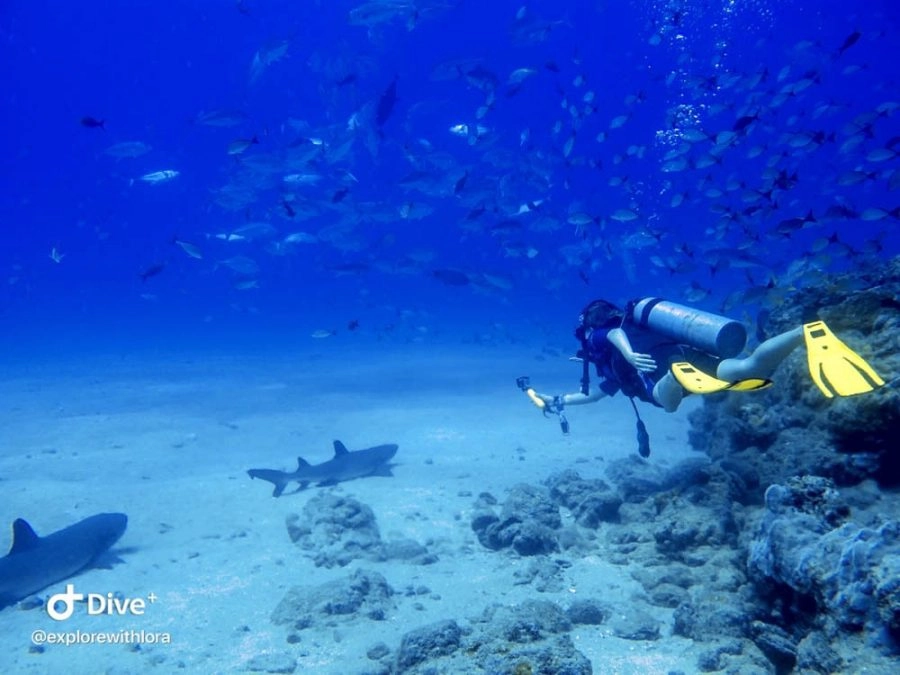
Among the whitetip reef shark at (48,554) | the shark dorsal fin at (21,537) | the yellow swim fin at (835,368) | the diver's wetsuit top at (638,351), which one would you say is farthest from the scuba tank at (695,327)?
the shark dorsal fin at (21,537)

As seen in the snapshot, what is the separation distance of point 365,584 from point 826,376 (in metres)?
4.72

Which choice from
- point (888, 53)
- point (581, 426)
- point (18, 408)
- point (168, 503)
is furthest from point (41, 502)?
point (888, 53)

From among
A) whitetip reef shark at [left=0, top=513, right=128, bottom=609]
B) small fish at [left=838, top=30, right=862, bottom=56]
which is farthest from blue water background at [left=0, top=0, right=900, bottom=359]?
whitetip reef shark at [left=0, top=513, right=128, bottom=609]

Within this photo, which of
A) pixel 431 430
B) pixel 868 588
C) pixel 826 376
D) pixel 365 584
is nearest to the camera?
pixel 868 588

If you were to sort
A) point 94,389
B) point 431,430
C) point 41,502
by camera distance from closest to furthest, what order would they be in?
point 41,502 < point 431,430 < point 94,389

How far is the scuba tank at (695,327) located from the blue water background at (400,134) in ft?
40.9

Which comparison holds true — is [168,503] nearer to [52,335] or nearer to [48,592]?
[48,592]

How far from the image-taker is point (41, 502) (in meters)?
9.02

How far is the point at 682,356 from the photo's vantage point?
19.0 feet

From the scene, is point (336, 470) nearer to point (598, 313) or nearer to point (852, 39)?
point (598, 313)

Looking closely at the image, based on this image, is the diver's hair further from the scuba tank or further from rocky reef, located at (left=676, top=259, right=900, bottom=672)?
rocky reef, located at (left=676, top=259, right=900, bottom=672)

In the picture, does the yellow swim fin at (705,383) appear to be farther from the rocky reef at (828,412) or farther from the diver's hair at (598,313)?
the diver's hair at (598,313)

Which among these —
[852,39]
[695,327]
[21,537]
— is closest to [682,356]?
[695,327]

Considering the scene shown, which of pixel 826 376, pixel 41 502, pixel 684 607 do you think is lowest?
pixel 684 607
